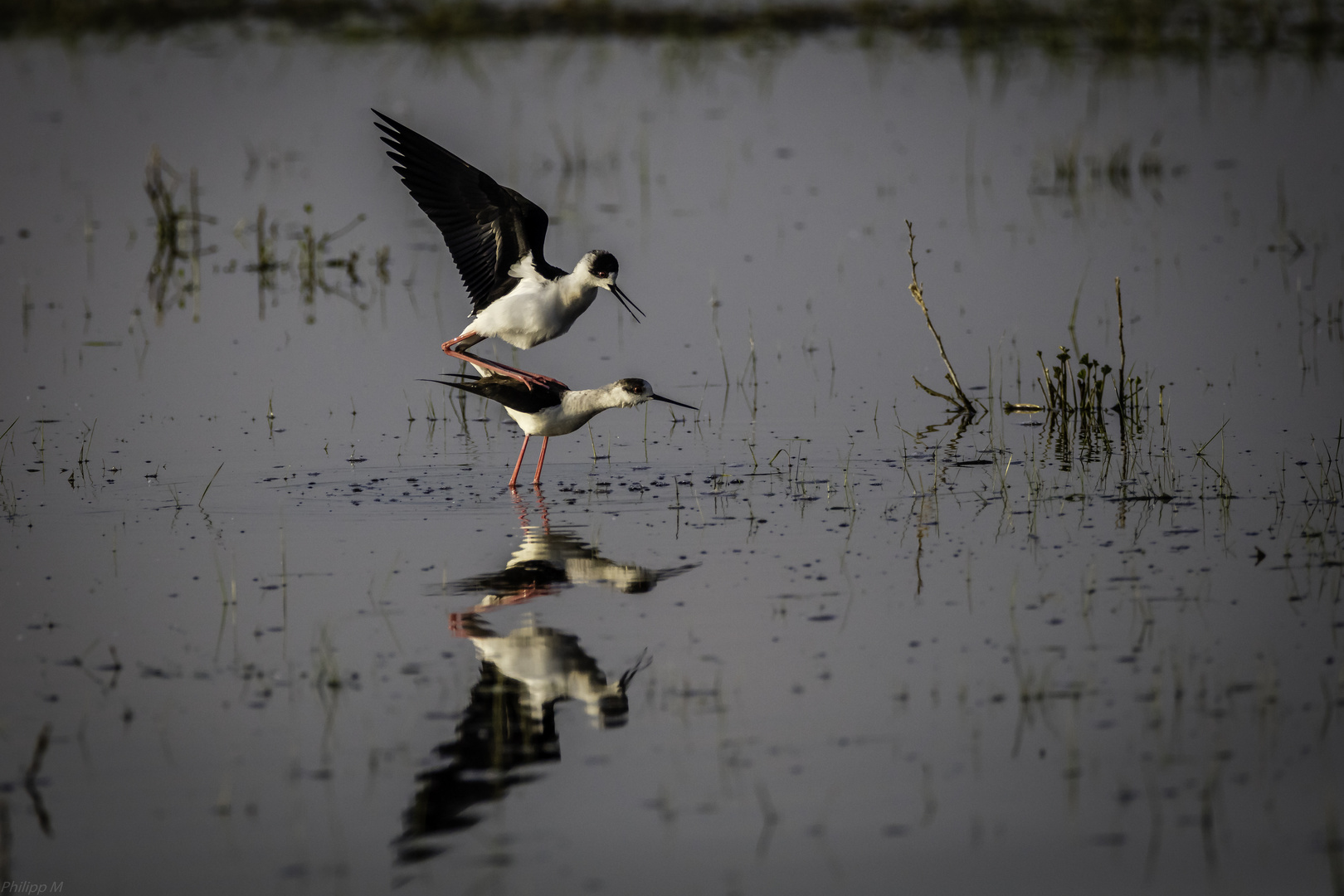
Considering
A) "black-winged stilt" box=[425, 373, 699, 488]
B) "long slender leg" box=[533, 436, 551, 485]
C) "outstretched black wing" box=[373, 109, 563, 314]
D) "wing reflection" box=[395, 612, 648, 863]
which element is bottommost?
"wing reflection" box=[395, 612, 648, 863]

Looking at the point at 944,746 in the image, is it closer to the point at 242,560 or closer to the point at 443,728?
the point at 443,728

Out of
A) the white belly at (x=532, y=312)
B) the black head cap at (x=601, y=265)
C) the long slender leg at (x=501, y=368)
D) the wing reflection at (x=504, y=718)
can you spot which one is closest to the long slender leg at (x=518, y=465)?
the long slender leg at (x=501, y=368)

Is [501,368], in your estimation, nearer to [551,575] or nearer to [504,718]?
[551,575]

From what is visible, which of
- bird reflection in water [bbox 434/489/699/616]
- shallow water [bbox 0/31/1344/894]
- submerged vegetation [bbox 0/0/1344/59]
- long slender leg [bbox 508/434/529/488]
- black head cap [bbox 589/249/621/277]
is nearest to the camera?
shallow water [bbox 0/31/1344/894]

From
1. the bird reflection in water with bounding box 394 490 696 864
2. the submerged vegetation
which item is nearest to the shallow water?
the bird reflection in water with bounding box 394 490 696 864

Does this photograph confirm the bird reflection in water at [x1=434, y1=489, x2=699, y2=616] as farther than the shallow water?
Yes

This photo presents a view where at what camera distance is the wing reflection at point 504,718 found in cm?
373

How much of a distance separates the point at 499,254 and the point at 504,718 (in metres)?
3.72

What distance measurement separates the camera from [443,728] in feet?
13.7

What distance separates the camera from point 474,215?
7.52 meters

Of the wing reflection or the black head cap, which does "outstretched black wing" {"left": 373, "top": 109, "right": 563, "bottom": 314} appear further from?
the wing reflection

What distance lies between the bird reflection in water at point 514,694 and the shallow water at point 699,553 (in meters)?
0.02

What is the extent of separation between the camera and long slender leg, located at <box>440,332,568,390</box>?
7.01 metres

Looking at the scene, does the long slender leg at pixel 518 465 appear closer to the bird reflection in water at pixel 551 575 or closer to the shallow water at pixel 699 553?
the shallow water at pixel 699 553
